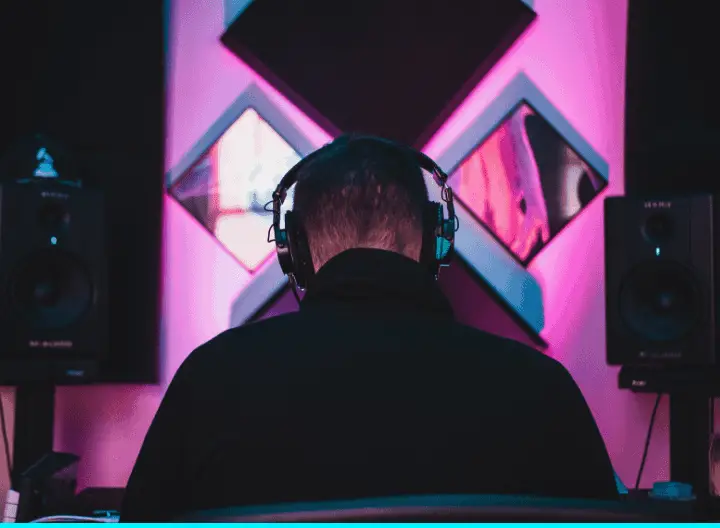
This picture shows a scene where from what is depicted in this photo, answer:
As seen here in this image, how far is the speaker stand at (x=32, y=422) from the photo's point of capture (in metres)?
2.17

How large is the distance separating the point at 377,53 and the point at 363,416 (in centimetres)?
188

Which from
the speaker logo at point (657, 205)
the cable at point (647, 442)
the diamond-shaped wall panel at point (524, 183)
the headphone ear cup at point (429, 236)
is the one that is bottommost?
the cable at point (647, 442)

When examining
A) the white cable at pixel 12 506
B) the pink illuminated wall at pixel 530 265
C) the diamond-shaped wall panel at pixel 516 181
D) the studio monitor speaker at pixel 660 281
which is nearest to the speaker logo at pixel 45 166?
the pink illuminated wall at pixel 530 265

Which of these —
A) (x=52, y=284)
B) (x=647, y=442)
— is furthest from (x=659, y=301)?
(x=52, y=284)

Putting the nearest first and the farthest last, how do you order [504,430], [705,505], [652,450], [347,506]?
1. [347,506]
2. [504,430]
3. [705,505]
4. [652,450]

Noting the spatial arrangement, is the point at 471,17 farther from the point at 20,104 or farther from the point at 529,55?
the point at 20,104

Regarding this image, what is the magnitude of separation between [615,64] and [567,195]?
49 cm

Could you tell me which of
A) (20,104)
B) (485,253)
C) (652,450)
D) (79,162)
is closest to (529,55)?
(485,253)

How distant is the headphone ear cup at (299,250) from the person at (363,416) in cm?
19

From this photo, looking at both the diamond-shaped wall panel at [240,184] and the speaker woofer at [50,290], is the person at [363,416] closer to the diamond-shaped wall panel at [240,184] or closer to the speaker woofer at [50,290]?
the speaker woofer at [50,290]

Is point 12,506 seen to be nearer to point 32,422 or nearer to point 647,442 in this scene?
point 32,422

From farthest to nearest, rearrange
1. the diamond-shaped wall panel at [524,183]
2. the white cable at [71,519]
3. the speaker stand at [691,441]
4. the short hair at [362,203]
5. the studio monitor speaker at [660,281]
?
the diamond-shaped wall panel at [524,183]
the speaker stand at [691,441]
the studio monitor speaker at [660,281]
the white cable at [71,519]
the short hair at [362,203]

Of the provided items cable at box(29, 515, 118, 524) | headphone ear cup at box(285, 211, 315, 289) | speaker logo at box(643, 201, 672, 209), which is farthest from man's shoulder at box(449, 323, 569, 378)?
speaker logo at box(643, 201, 672, 209)

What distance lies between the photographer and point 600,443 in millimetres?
977
